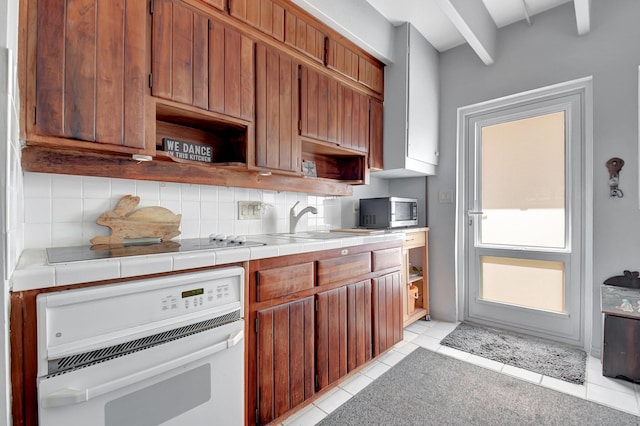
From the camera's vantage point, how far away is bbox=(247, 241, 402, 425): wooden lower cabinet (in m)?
1.37

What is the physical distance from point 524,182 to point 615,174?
598 mm

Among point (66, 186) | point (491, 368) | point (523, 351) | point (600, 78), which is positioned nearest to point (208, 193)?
point (66, 186)

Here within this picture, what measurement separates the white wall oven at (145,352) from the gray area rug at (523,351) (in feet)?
6.26

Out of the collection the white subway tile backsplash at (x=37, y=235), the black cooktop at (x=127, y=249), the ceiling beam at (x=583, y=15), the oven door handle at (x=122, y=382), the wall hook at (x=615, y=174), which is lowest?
the oven door handle at (x=122, y=382)

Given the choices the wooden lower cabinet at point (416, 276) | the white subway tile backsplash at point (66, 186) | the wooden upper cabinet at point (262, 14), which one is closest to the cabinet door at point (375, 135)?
the wooden lower cabinet at point (416, 276)

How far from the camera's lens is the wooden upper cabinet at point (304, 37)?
1.87 meters

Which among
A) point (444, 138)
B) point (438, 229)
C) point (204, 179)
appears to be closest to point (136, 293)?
point (204, 179)

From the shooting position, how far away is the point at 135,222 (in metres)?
1.49

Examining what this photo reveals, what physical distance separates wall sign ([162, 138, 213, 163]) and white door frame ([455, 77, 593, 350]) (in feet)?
7.60

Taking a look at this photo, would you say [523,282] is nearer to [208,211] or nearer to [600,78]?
[600,78]

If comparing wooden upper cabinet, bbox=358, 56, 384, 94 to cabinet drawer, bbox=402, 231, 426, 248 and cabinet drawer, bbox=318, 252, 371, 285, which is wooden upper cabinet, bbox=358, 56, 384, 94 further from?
cabinet drawer, bbox=318, 252, 371, 285

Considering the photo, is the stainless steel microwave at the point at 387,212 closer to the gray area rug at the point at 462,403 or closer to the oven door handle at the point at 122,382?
the gray area rug at the point at 462,403

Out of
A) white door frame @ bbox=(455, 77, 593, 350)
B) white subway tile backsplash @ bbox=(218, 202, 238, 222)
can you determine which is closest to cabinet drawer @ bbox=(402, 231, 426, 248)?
white door frame @ bbox=(455, 77, 593, 350)

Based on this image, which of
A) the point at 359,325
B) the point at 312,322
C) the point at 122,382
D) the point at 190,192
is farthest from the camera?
the point at 359,325
